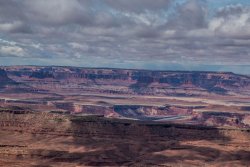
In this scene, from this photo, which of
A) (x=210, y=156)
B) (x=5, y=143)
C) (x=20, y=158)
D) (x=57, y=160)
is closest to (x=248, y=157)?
(x=210, y=156)

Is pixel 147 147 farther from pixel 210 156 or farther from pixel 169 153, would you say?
pixel 210 156

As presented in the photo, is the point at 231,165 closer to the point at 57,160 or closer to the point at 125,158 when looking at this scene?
the point at 125,158

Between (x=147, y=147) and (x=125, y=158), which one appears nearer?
(x=125, y=158)

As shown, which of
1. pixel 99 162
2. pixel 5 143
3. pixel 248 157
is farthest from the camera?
pixel 5 143

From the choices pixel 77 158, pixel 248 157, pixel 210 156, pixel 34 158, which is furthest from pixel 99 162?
pixel 248 157

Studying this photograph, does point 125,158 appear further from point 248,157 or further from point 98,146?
point 248,157

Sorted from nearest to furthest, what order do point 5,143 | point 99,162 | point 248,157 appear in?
point 99,162, point 248,157, point 5,143

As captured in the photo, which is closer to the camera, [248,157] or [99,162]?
[99,162]
